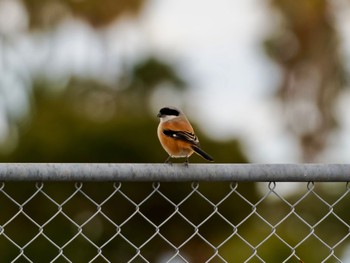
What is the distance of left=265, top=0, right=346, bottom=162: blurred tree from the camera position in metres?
28.8

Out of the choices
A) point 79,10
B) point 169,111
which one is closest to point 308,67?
point 79,10

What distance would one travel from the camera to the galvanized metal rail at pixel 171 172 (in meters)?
3.74

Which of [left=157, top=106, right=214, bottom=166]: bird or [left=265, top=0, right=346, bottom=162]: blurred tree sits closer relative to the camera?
[left=157, top=106, right=214, bottom=166]: bird

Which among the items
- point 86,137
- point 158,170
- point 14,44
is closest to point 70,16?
point 14,44

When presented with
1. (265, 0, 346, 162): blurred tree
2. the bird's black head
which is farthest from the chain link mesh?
(265, 0, 346, 162): blurred tree

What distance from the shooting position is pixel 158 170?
3877mm

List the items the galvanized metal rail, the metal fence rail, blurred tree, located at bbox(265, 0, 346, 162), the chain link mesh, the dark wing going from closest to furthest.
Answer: the galvanized metal rail < the dark wing < the metal fence rail < the chain link mesh < blurred tree, located at bbox(265, 0, 346, 162)

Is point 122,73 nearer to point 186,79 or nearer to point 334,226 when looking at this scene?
point 186,79

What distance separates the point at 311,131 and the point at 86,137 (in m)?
15.0

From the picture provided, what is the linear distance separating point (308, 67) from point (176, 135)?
24.0 metres

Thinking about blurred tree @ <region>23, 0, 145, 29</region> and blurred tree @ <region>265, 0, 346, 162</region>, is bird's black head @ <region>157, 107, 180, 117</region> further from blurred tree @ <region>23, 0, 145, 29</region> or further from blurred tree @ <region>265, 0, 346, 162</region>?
blurred tree @ <region>23, 0, 145, 29</region>

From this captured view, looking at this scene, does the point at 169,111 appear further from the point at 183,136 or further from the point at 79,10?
the point at 79,10

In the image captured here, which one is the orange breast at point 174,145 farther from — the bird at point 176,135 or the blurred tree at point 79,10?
the blurred tree at point 79,10

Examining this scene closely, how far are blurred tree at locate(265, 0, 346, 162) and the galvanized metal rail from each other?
964 inches
